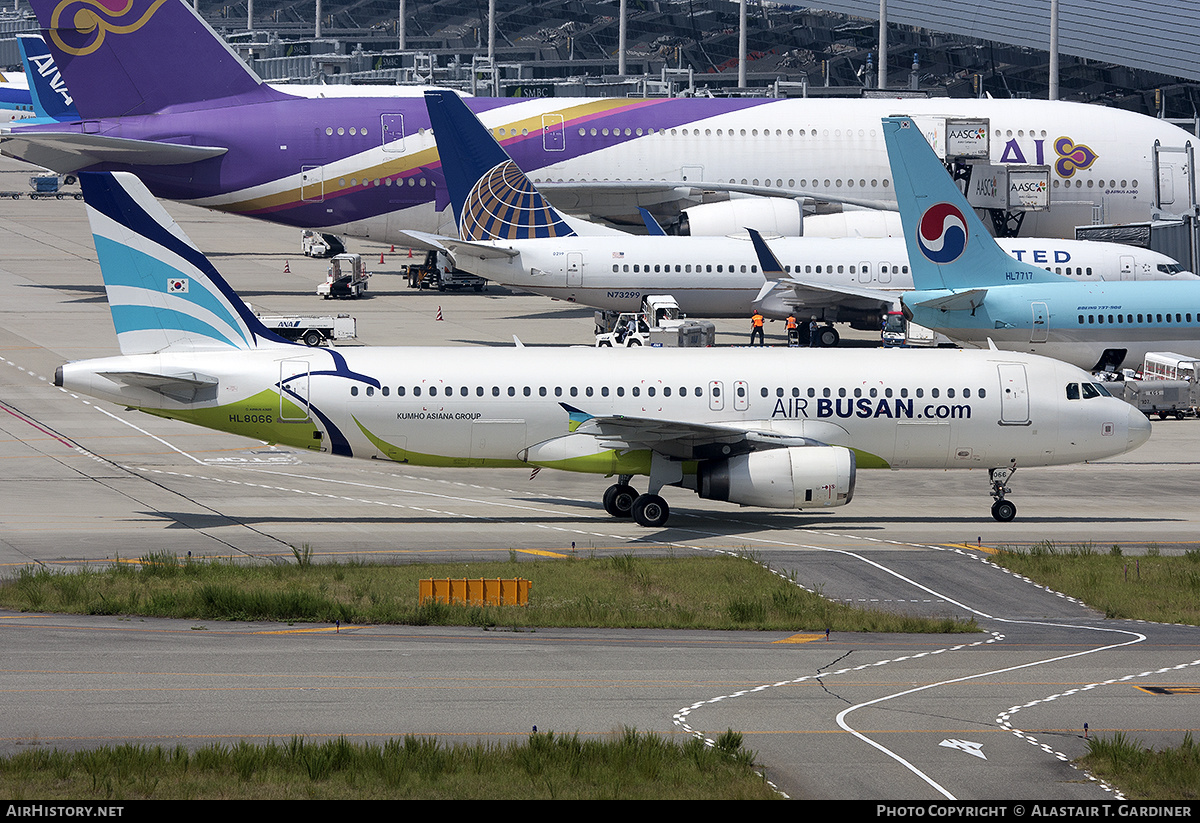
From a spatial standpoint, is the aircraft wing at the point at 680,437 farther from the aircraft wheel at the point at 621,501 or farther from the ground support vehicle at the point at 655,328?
the ground support vehicle at the point at 655,328

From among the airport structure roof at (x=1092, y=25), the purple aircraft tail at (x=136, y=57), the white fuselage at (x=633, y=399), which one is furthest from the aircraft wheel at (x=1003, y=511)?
the airport structure roof at (x=1092, y=25)

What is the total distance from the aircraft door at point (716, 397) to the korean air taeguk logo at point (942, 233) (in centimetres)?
1819

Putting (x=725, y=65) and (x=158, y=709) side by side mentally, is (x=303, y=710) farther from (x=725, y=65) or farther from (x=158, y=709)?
(x=725, y=65)

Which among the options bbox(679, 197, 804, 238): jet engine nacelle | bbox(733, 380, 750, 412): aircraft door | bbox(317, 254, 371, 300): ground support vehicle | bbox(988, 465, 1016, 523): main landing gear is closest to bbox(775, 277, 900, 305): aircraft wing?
bbox(679, 197, 804, 238): jet engine nacelle

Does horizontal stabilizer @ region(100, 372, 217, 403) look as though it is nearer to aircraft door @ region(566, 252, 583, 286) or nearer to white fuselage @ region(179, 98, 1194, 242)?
aircraft door @ region(566, 252, 583, 286)

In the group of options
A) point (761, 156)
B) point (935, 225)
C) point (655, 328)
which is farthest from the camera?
point (761, 156)

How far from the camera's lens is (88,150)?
6575 cm

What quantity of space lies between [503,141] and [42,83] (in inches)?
2294

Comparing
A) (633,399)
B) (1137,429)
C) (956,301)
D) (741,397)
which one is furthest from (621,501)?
(956,301)

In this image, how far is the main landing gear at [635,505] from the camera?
35.1m

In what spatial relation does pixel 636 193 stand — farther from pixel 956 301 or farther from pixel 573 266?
pixel 956 301

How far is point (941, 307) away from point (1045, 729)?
32766 millimetres

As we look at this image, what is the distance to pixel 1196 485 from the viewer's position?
4188cm

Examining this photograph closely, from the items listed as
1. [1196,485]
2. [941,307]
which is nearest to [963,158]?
[941,307]
